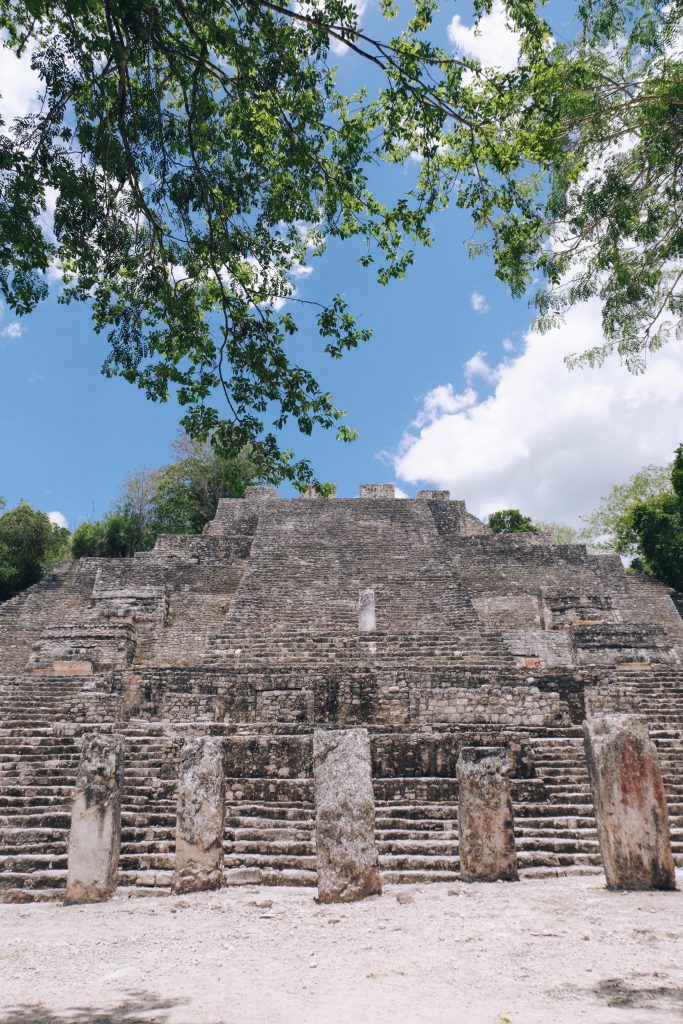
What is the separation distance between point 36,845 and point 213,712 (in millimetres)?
3080

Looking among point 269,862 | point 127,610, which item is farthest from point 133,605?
point 269,862

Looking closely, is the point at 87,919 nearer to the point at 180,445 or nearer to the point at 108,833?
the point at 108,833

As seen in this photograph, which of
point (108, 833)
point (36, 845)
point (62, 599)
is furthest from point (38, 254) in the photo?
point (62, 599)

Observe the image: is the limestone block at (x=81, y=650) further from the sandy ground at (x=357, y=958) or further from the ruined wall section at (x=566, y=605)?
the sandy ground at (x=357, y=958)

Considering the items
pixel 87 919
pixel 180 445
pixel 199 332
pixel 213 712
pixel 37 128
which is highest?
pixel 180 445

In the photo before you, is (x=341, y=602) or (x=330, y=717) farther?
(x=341, y=602)

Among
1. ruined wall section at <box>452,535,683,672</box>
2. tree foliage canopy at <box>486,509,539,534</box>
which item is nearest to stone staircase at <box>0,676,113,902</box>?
ruined wall section at <box>452,535,683,672</box>

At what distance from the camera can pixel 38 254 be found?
4.34 m

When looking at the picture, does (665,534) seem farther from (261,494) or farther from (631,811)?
(631,811)

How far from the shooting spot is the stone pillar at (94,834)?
15.8ft

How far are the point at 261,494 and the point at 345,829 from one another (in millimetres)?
19963

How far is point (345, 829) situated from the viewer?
4500mm

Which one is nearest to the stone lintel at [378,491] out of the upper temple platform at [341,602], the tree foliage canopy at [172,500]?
the upper temple platform at [341,602]

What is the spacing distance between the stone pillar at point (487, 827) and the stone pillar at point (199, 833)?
1799 millimetres
